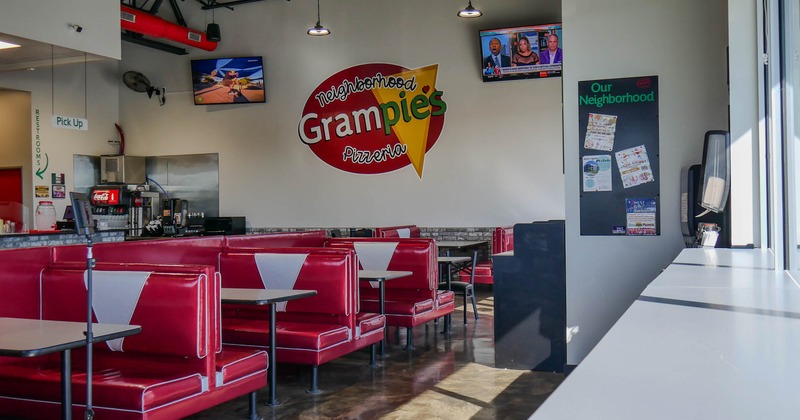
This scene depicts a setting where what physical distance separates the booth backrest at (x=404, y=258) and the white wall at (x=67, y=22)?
14.6ft

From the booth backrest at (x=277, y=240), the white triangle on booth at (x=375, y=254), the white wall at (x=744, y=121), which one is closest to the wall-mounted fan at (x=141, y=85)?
the booth backrest at (x=277, y=240)

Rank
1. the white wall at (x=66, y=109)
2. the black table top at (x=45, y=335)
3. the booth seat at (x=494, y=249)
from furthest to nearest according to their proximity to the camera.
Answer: the white wall at (x=66, y=109)
the booth seat at (x=494, y=249)
the black table top at (x=45, y=335)

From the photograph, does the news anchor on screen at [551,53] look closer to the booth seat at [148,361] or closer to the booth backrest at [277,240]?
the booth backrest at [277,240]

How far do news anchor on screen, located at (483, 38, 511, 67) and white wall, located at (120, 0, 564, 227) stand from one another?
1.02 ft

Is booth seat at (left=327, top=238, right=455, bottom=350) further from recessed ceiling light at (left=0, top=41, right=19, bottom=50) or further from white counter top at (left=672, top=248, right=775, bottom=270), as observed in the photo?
recessed ceiling light at (left=0, top=41, right=19, bottom=50)

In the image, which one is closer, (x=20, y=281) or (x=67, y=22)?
(x=20, y=281)

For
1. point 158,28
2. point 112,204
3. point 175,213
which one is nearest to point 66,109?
point 112,204

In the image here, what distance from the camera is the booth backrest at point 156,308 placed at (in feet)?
12.1

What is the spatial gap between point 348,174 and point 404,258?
543 cm

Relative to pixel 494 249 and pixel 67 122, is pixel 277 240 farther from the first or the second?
pixel 67 122

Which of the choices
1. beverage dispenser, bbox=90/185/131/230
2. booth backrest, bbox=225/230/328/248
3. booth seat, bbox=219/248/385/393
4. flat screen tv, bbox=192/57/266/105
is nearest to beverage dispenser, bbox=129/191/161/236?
beverage dispenser, bbox=90/185/131/230

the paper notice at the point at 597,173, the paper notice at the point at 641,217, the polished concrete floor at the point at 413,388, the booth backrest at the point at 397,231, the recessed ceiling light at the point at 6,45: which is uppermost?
the recessed ceiling light at the point at 6,45

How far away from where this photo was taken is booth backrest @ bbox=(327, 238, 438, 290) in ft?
22.3

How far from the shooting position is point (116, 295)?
12.7 feet
